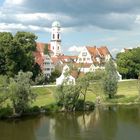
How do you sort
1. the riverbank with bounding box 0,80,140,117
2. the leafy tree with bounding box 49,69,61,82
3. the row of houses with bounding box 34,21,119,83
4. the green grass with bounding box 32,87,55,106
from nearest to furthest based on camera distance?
1. the riverbank with bounding box 0,80,140,117
2. the green grass with bounding box 32,87,55,106
3. the leafy tree with bounding box 49,69,61,82
4. the row of houses with bounding box 34,21,119,83

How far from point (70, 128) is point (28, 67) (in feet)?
140

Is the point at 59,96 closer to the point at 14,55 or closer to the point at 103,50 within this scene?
the point at 14,55

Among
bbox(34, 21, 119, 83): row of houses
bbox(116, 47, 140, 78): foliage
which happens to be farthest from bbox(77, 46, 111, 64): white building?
bbox(116, 47, 140, 78): foliage

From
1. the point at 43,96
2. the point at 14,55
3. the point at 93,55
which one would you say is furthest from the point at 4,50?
the point at 93,55

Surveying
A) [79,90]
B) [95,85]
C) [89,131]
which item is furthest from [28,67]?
[89,131]

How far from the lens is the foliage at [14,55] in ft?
335

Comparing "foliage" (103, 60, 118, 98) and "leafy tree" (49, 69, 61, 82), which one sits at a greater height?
"leafy tree" (49, 69, 61, 82)

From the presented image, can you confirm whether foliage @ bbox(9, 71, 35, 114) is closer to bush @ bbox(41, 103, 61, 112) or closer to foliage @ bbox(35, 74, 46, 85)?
bush @ bbox(41, 103, 61, 112)

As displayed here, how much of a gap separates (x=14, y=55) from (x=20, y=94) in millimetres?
30410

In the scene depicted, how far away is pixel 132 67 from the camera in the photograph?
131750 mm

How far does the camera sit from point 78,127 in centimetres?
6844

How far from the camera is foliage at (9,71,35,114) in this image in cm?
7494

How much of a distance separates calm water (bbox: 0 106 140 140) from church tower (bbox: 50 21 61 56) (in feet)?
339

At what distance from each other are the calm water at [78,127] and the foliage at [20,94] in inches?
117
